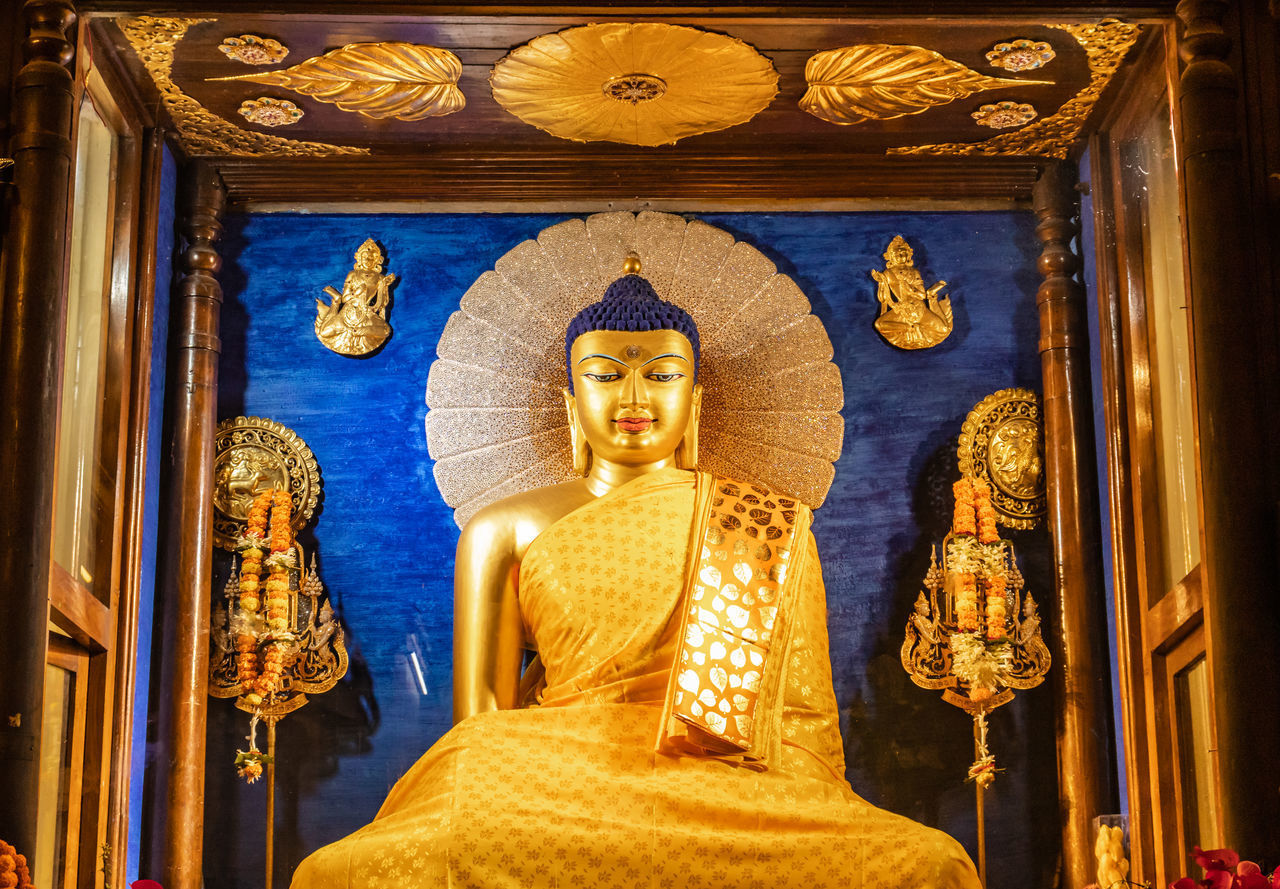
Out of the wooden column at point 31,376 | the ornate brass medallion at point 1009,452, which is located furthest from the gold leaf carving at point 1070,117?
the wooden column at point 31,376

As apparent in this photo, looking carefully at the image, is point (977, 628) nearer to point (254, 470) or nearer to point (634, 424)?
point (634, 424)

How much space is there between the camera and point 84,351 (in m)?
5.08

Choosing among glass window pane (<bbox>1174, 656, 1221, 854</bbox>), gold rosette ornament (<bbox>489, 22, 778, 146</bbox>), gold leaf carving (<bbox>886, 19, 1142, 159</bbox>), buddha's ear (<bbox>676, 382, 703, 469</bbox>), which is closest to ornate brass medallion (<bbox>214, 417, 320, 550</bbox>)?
buddha's ear (<bbox>676, 382, 703, 469</bbox>)

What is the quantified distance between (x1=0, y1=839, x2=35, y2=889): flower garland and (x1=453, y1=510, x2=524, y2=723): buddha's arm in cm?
153

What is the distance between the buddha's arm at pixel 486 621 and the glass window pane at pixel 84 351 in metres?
1.16

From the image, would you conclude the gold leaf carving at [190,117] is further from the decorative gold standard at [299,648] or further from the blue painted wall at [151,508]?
the decorative gold standard at [299,648]

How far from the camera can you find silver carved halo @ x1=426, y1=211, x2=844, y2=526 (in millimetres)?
5855

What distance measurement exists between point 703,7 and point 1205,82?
142 cm

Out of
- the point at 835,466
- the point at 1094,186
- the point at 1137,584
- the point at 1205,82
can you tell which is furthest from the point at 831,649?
the point at 1205,82

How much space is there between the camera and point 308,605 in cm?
575

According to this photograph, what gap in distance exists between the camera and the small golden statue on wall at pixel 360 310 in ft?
19.7

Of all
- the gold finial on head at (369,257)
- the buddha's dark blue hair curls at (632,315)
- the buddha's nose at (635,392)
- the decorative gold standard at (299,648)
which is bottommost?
the decorative gold standard at (299,648)

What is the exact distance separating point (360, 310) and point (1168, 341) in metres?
2.82

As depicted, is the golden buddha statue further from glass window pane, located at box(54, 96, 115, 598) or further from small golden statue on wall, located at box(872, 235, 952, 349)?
glass window pane, located at box(54, 96, 115, 598)
